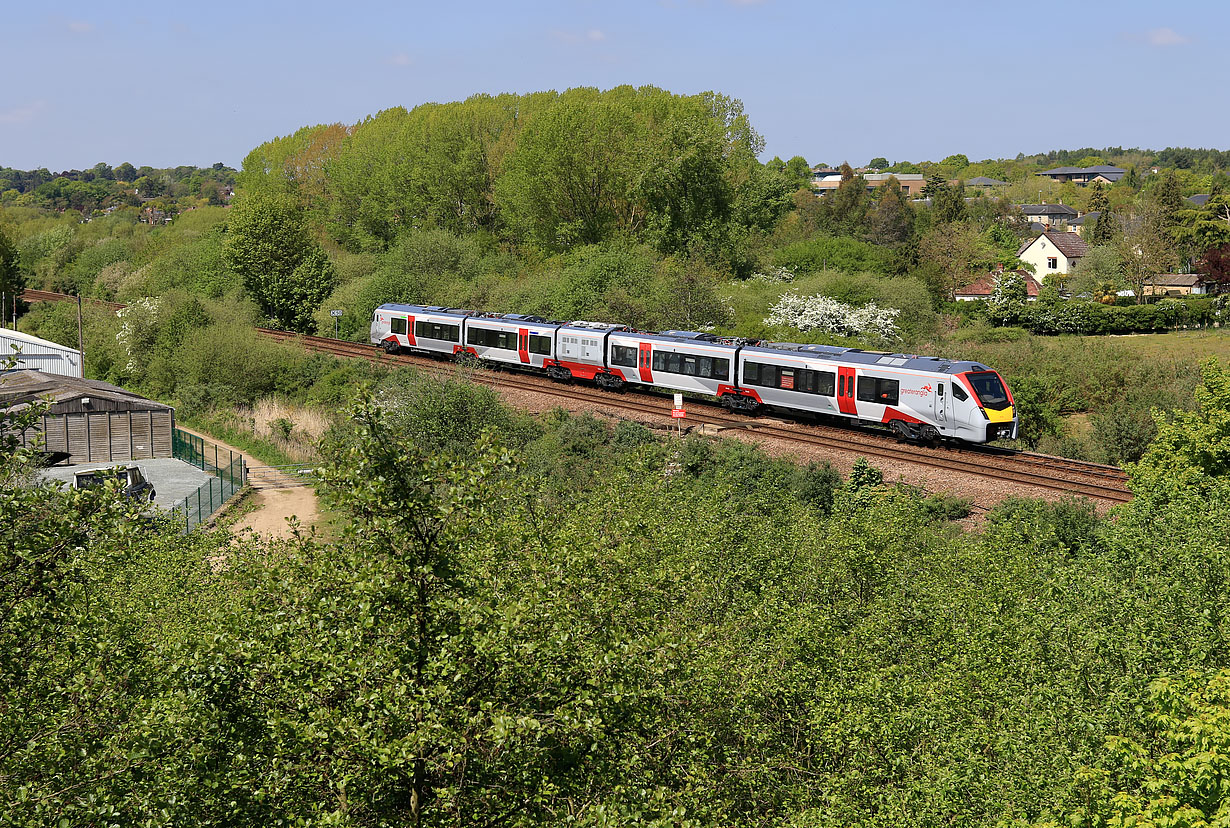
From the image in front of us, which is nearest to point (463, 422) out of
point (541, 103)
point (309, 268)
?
point (309, 268)

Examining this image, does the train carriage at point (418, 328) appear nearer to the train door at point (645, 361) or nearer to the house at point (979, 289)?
the train door at point (645, 361)

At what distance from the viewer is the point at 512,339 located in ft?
147

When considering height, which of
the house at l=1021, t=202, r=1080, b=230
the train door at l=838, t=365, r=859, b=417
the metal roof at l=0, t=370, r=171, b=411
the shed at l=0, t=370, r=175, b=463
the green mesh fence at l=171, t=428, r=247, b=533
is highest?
the house at l=1021, t=202, r=1080, b=230

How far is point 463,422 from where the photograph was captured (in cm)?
3744

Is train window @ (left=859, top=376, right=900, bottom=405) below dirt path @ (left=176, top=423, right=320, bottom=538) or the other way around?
the other way around

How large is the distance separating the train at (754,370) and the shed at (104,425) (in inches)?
511

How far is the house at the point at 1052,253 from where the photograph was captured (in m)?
101

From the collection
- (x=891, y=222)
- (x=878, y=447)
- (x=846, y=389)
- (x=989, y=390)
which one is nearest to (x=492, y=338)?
(x=846, y=389)

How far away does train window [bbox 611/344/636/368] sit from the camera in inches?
1572

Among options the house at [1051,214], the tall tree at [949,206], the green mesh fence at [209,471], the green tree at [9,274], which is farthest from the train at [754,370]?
the house at [1051,214]

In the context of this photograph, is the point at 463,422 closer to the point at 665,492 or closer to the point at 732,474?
the point at 732,474

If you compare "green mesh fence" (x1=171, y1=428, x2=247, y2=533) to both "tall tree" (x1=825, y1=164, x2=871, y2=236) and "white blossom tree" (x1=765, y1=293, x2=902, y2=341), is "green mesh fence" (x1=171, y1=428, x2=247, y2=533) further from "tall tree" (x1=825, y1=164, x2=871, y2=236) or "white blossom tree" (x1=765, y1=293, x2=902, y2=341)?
"tall tree" (x1=825, y1=164, x2=871, y2=236)

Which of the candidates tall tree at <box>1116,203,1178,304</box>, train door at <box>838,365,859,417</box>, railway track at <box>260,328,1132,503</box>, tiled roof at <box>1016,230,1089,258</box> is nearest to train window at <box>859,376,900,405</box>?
train door at <box>838,365,859,417</box>

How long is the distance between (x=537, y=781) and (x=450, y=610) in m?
1.81
